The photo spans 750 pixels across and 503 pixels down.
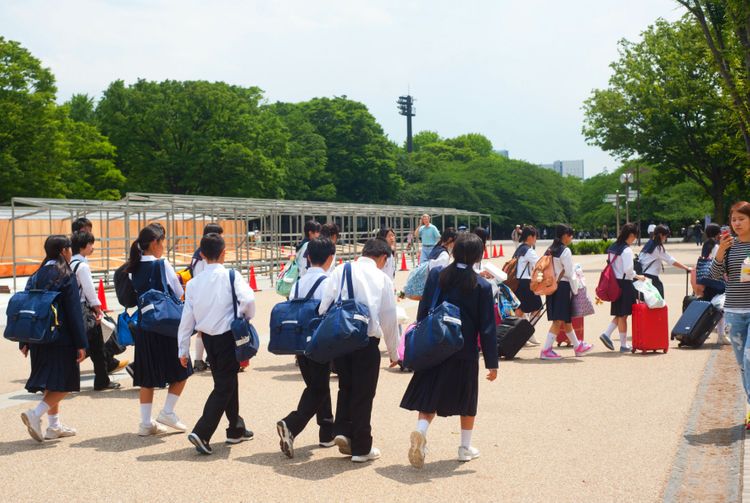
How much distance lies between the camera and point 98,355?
8688 mm

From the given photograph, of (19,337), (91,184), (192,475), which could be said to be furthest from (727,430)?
(91,184)

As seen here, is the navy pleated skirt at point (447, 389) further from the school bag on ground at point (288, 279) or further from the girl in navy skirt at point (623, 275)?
the girl in navy skirt at point (623, 275)

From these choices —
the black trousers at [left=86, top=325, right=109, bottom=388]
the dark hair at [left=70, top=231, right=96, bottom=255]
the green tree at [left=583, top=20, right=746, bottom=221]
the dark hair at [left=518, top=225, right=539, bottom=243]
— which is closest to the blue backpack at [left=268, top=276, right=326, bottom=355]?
the dark hair at [left=70, top=231, right=96, bottom=255]

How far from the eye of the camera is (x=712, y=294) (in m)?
11.6

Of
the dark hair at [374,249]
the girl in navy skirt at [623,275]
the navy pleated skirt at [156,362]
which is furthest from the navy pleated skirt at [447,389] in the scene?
the girl in navy skirt at [623,275]

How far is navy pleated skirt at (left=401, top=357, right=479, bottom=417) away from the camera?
5605 mm

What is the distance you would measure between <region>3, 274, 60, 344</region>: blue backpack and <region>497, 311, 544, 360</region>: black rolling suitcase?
533 centimetres

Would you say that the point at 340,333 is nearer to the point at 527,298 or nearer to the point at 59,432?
the point at 59,432

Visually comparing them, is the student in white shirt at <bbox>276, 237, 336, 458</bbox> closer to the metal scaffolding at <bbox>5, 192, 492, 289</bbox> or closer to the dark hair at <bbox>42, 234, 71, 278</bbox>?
the dark hair at <bbox>42, 234, 71, 278</bbox>

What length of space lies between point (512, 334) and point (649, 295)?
1.78m

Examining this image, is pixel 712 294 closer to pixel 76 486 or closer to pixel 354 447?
pixel 354 447

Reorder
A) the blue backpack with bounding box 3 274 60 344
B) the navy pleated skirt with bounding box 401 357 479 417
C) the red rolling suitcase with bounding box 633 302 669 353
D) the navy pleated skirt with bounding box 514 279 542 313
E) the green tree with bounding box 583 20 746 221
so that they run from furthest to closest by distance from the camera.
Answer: the green tree with bounding box 583 20 746 221
the navy pleated skirt with bounding box 514 279 542 313
the red rolling suitcase with bounding box 633 302 669 353
the blue backpack with bounding box 3 274 60 344
the navy pleated skirt with bounding box 401 357 479 417

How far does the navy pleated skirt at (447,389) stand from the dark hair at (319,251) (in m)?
0.99

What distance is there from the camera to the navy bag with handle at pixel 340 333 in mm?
5488
